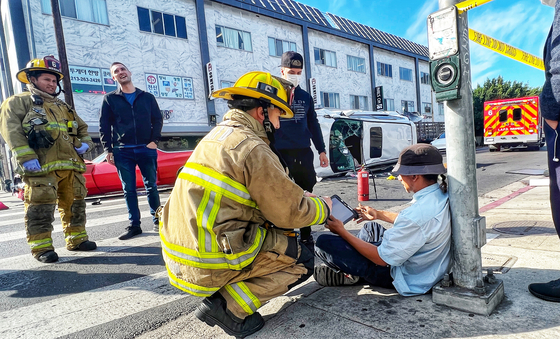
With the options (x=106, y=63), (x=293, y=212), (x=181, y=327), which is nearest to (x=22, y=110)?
(x=181, y=327)

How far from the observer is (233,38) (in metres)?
19.1

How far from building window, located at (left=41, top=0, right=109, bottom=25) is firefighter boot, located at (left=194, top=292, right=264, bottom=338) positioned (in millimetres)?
16065

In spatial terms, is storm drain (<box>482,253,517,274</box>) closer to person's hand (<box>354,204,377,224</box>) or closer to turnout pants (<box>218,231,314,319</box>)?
person's hand (<box>354,204,377,224</box>)

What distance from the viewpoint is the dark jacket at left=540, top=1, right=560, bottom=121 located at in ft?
5.28

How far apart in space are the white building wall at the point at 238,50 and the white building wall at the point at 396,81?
35.1 feet

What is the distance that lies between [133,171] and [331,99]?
21748 millimetres

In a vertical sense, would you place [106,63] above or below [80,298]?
above

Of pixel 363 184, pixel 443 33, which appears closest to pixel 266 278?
pixel 443 33

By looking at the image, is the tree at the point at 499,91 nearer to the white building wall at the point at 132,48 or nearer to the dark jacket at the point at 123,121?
the white building wall at the point at 132,48

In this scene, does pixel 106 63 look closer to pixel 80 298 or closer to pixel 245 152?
pixel 80 298

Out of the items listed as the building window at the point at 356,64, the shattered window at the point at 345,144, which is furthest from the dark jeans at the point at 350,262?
the building window at the point at 356,64

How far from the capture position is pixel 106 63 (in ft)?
47.3

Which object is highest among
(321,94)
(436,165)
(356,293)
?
(321,94)

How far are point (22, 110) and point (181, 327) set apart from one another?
2.68 m
